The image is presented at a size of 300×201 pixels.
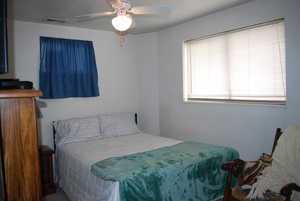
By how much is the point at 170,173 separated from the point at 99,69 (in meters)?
2.42

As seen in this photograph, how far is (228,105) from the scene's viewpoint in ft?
9.98

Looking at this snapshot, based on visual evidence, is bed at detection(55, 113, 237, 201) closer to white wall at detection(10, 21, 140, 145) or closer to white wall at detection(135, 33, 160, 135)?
white wall at detection(10, 21, 140, 145)

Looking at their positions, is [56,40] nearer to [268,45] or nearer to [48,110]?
[48,110]

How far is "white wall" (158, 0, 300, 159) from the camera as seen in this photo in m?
2.38

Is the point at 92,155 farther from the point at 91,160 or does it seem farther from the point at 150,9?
the point at 150,9

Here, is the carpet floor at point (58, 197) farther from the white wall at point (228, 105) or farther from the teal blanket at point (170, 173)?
the white wall at point (228, 105)

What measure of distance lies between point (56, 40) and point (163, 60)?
1.84 m

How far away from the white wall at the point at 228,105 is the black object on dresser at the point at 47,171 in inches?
79.4

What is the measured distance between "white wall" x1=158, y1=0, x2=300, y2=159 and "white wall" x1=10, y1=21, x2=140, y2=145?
62cm

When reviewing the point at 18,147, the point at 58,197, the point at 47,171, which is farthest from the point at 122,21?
the point at 58,197

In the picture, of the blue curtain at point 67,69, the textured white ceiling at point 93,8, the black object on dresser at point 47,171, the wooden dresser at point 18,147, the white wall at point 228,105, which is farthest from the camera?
the blue curtain at point 67,69

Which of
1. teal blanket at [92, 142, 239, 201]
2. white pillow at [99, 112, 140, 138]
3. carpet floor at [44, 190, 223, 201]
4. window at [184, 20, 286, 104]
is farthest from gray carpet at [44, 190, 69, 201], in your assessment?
window at [184, 20, 286, 104]

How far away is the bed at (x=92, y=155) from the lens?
2.05 meters

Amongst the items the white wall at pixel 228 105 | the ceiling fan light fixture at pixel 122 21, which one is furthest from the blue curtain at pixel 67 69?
the ceiling fan light fixture at pixel 122 21
